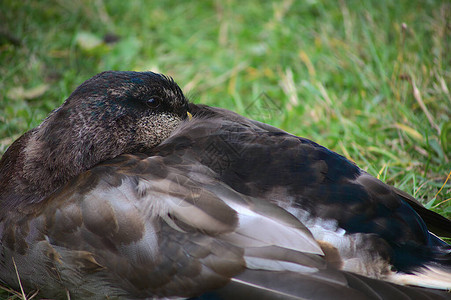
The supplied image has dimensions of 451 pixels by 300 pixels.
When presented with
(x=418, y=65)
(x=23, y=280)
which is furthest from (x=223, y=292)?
(x=418, y=65)

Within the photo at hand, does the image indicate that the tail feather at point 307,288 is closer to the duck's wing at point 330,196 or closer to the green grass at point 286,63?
the duck's wing at point 330,196

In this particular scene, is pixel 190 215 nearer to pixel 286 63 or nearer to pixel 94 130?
pixel 94 130

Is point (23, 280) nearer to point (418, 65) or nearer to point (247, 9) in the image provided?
point (418, 65)

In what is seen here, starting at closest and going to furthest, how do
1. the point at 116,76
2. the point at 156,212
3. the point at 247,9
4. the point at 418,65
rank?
1. the point at 156,212
2. the point at 116,76
3. the point at 418,65
4. the point at 247,9

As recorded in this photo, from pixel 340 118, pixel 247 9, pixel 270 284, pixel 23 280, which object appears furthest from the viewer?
pixel 247 9

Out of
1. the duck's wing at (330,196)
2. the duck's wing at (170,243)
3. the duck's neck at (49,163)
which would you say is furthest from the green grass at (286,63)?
the duck's wing at (170,243)

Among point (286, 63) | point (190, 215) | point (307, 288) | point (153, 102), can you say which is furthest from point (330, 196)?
point (286, 63)
